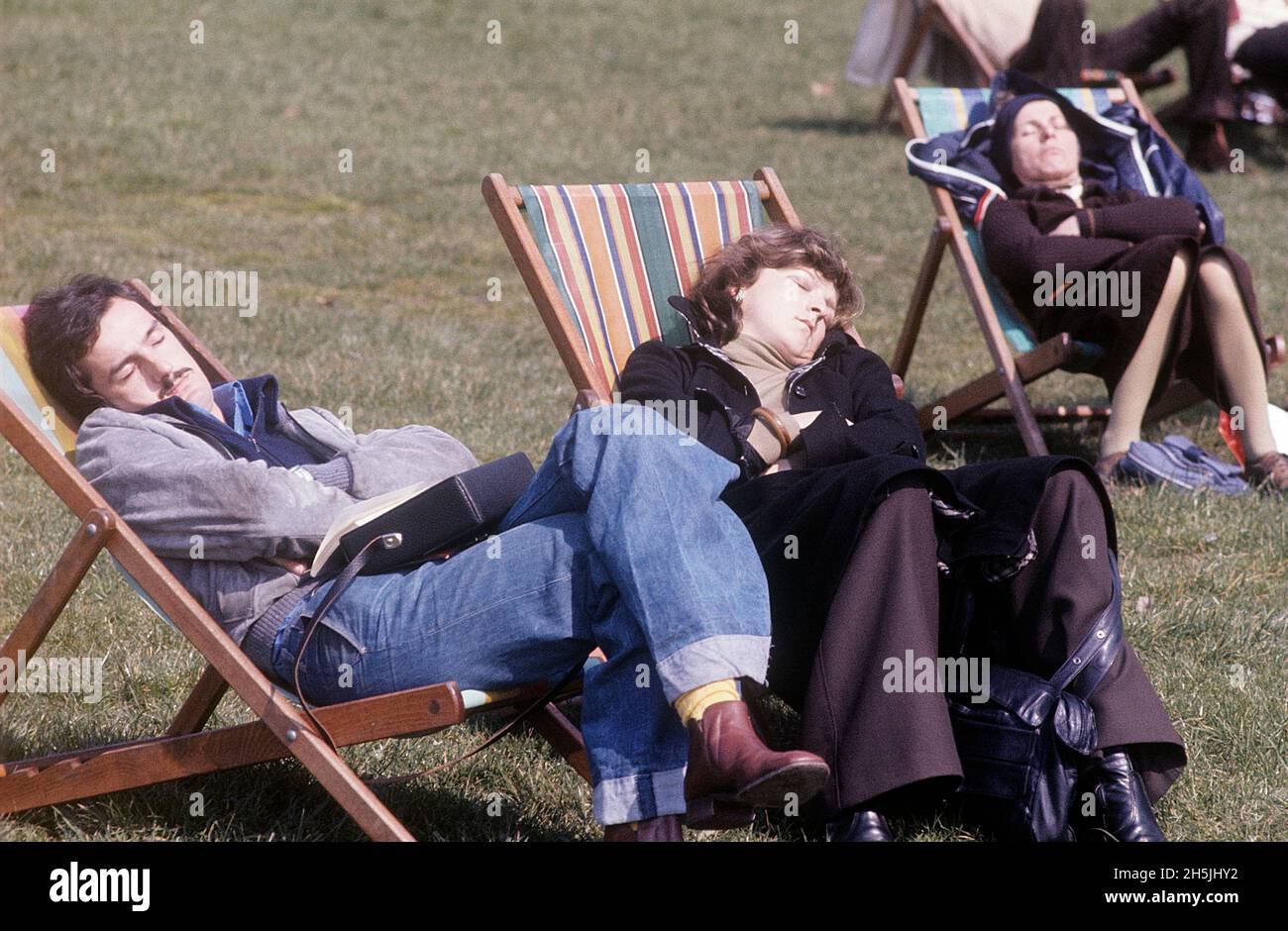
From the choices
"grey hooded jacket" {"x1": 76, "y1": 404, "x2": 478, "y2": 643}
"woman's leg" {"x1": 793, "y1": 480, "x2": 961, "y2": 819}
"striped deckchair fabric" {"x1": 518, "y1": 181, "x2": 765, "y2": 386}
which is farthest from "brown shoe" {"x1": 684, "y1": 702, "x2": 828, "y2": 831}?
"striped deckchair fabric" {"x1": 518, "y1": 181, "x2": 765, "y2": 386}

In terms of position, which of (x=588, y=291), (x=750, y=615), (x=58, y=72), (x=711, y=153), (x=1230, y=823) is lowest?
(x=1230, y=823)

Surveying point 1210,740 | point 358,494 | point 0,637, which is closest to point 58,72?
point 0,637

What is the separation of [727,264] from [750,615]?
56.6 inches

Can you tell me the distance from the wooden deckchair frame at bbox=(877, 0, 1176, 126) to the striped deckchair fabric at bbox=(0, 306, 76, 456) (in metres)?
6.71

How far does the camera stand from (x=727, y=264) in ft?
11.9

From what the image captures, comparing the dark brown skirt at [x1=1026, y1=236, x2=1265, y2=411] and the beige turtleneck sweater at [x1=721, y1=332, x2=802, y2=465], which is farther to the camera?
the dark brown skirt at [x1=1026, y1=236, x2=1265, y2=411]

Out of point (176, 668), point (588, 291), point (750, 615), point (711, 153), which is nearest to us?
point (750, 615)

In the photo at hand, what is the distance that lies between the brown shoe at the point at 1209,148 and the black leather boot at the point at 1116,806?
25.6 feet

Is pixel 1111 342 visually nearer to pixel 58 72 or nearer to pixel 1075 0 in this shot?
pixel 1075 0

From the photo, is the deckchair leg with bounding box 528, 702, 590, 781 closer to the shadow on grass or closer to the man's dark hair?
the man's dark hair

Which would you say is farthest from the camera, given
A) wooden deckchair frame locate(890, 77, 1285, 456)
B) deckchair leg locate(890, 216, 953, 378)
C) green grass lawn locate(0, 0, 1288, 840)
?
deckchair leg locate(890, 216, 953, 378)

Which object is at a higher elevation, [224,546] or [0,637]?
[224,546]

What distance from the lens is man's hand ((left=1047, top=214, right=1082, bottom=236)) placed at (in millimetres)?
4918

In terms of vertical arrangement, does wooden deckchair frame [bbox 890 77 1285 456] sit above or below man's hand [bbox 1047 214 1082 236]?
below
